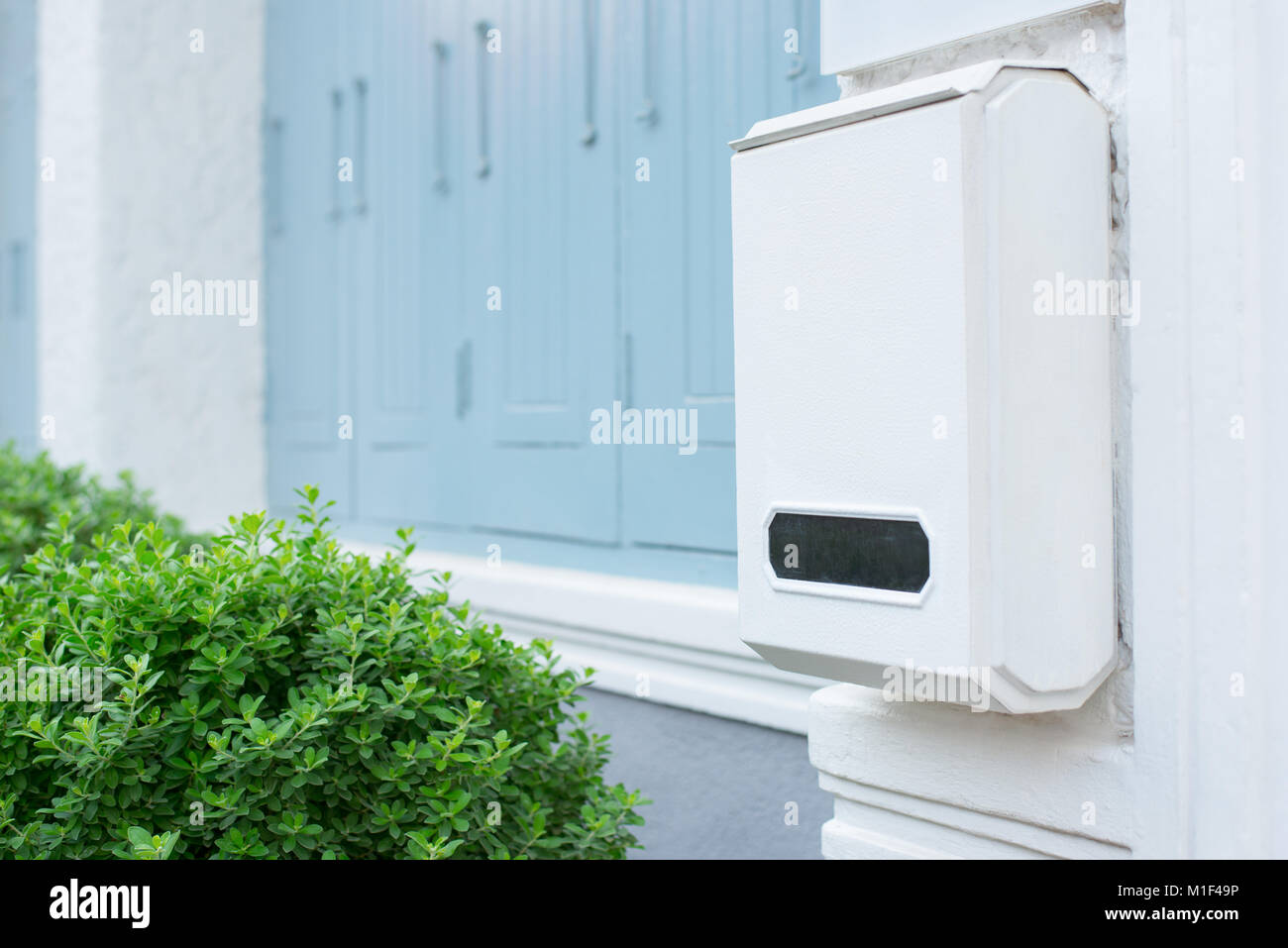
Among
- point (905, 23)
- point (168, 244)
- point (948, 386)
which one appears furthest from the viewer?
point (168, 244)

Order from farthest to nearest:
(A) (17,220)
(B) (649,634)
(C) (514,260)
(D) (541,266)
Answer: (A) (17,220) → (C) (514,260) → (D) (541,266) → (B) (649,634)

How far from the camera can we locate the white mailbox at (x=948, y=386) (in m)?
1.18

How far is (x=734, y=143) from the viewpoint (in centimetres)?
142

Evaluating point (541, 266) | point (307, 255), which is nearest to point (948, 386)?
point (541, 266)

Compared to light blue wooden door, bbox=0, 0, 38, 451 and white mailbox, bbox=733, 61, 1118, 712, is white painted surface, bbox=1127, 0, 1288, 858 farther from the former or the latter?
light blue wooden door, bbox=0, 0, 38, 451

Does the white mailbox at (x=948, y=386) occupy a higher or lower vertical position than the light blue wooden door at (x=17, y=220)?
lower

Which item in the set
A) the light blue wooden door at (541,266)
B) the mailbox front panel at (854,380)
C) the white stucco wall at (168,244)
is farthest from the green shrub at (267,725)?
the white stucco wall at (168,244)

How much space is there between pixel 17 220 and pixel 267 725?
482 centimetres

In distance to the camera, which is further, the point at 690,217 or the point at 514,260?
the point at 514,260

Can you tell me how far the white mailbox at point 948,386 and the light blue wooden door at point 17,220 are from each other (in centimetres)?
482

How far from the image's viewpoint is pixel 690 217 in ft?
8.61

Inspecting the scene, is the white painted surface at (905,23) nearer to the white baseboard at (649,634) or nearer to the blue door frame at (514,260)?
the blue door frame at (514,260)

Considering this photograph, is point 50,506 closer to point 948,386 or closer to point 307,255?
point 307,255

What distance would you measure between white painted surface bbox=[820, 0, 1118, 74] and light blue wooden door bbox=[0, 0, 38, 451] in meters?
4.65
